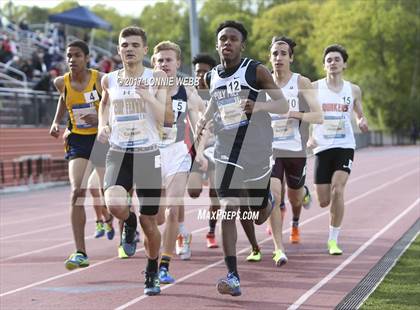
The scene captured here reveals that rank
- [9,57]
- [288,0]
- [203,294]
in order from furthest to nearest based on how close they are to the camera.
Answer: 1. [288,0]
2. [9,57]
3. [203,294]

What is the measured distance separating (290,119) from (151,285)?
114 inches

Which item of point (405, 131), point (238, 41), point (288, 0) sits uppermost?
point (288, 0)

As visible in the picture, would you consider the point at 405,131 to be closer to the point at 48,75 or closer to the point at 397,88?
the point at 397,88

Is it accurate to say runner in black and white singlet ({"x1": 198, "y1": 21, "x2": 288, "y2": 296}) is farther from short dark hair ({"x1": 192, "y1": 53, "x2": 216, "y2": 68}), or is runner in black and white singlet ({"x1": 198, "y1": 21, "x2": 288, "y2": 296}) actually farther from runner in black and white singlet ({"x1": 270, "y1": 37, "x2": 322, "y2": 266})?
short dark hair ({"x1": 192, "y1": 53, "x2": 216, "y2": 68})

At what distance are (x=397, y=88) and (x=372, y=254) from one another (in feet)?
184

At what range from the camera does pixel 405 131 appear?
6050cm

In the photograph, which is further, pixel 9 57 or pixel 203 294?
pixel 9 57

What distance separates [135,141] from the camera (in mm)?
6855

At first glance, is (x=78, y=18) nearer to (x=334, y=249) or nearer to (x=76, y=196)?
(x=334, y=249)

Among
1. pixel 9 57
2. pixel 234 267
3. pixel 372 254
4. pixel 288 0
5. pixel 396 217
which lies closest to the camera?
pixel 234 267

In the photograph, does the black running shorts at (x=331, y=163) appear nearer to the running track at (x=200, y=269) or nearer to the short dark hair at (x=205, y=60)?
the running track at (x=200, y=269)

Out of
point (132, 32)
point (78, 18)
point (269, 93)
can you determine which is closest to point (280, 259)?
point (269, 93)

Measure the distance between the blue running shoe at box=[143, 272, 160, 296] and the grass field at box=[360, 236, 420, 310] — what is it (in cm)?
180

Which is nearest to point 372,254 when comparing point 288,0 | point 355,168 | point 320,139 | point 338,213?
point 338,213
